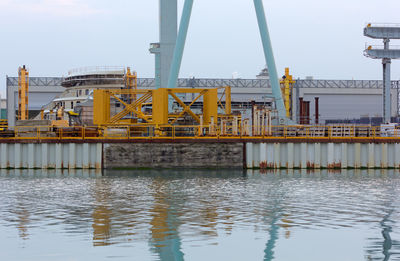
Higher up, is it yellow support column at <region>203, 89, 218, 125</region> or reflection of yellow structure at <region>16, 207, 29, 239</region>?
yellow support column at <region>203, 89, 218, 125</region>

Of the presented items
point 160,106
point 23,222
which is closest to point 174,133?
point 160,106

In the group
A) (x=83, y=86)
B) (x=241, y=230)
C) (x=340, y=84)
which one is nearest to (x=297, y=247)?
(x=241, y=230)

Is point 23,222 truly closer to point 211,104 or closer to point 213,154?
point 213,154

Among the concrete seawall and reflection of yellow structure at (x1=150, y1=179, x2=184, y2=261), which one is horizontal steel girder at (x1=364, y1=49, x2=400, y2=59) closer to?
the concrete seawall

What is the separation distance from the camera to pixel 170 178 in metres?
33.9

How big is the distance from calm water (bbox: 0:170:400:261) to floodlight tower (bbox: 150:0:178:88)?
75.2 feet

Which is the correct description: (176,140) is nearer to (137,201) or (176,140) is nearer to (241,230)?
(137,201)

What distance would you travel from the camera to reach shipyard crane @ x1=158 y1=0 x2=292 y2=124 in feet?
158

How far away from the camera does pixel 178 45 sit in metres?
48.1

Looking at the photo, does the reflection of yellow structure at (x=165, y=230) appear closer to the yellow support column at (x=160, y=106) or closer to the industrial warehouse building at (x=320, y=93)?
the yellow support column at (x=160, y=106)

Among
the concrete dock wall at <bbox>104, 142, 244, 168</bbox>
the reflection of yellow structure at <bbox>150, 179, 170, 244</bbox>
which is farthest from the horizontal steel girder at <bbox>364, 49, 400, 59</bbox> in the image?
the reflection of yellow structure at <bbox>150, 179, 170, 244</bbox>

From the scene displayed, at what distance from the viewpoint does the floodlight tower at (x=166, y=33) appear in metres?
51.5

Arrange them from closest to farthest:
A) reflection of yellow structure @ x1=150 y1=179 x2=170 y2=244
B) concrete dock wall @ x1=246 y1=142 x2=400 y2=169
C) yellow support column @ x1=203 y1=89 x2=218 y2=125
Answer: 1. reflection of yellow structure @ x1=150 y1=179 x2=170 y2=244
2. concrete dock wall @ x1=246 y1=142 x2=400 y2=169
3. yellow support column @ x1=203 y1=89 x2=218 y2=125

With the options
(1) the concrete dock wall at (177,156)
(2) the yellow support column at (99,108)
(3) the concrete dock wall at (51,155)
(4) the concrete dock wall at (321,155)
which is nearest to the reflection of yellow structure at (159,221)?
(1) the concrete dock wall at (177,156)
